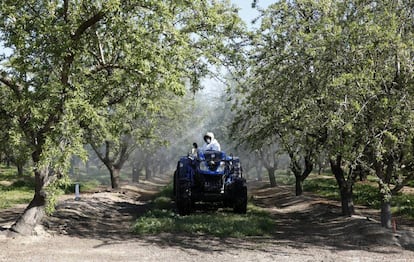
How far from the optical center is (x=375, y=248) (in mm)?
10258

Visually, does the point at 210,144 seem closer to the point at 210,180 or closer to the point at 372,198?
the point at 210,180

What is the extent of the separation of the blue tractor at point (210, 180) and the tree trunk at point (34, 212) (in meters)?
4.26

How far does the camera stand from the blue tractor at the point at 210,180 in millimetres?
14203

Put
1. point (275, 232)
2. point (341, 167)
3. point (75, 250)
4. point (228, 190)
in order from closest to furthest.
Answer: point (75, 250)
point (275, 232)
point (228, 190)
point (341, 167)

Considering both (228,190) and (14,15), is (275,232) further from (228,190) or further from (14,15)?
(14,15)

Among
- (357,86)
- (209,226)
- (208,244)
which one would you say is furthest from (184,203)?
(357,86)

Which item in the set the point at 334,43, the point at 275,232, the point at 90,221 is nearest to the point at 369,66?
the point at 334,43

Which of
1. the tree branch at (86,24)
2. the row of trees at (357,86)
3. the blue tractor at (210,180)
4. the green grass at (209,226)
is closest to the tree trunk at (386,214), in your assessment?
the row of trees at (357,86)

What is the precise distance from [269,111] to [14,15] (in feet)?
26.5

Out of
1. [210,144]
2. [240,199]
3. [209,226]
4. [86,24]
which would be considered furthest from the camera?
[210,144]

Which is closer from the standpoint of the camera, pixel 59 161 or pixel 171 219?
pixel 59 161

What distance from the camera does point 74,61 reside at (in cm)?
1152

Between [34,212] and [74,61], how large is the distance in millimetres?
4240

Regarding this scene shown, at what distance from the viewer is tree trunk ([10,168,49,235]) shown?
38.4 ft
